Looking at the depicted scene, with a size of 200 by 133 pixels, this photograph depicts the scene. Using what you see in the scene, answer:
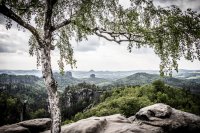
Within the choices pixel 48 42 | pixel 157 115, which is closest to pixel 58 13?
pixel 48 42

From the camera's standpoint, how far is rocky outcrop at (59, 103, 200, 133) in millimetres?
16922

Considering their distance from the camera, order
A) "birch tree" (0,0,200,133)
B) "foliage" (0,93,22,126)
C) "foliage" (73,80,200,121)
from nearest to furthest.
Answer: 1. "birch tree" (0,0,200,133)
2. "foliage" (73,80,200,121)
3. "foliage" (0,93,22,126)

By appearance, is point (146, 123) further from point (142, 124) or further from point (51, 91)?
point (51, 91)

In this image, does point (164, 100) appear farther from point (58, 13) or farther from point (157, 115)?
point (58, 13)

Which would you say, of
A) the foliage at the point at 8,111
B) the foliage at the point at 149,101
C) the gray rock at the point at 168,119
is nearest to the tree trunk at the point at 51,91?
the gray rock at the point at 168,119

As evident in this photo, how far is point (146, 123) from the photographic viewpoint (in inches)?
798

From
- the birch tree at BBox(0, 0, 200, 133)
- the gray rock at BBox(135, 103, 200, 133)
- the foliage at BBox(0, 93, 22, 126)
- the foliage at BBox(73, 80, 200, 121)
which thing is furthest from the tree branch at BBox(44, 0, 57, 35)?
the foliage at BBox(0, 93, 22, 126)

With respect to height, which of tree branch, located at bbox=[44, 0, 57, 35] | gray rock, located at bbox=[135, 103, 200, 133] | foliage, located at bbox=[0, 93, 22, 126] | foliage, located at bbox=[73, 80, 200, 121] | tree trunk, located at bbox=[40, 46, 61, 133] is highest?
tree branch, located at bbox=[44, 0, 57, 35]

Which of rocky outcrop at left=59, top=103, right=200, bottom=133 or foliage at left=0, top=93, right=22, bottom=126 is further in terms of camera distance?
foliage at left=0, top=93, right=22, bottom=126

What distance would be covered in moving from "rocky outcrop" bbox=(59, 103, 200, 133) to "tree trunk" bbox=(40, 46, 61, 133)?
2.86 meters

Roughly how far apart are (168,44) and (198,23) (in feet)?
Answer: 6.05

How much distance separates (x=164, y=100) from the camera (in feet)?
285

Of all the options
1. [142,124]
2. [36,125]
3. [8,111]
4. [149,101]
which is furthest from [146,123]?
[8,111]

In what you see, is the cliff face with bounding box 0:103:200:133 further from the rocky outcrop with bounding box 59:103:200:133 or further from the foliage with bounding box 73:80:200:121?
the foliage with bounding box 73:80:200:121
